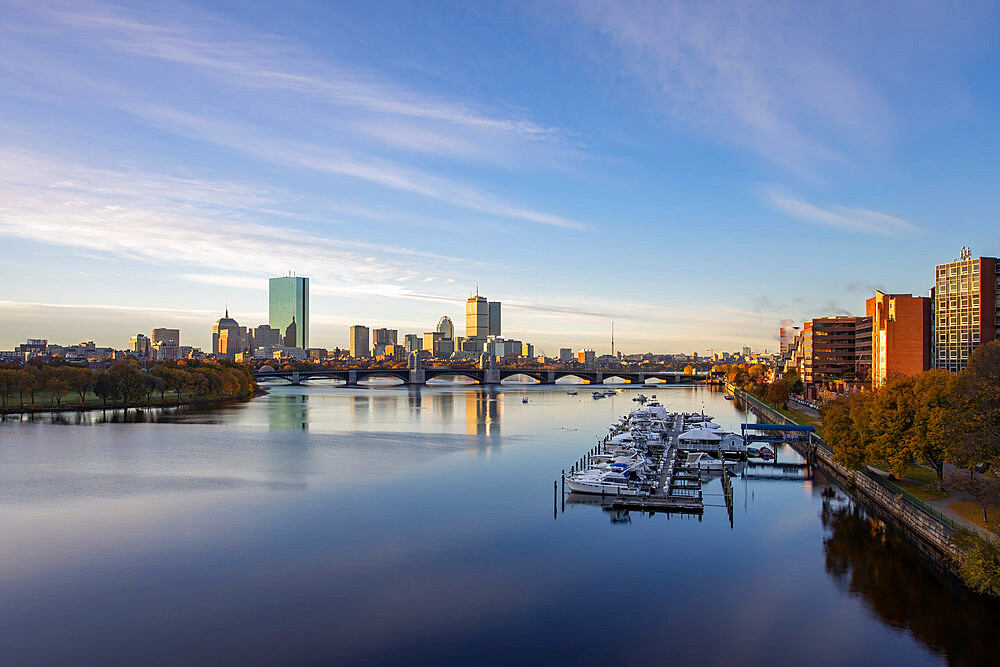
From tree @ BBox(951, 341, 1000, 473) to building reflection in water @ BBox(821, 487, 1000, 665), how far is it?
147 inches

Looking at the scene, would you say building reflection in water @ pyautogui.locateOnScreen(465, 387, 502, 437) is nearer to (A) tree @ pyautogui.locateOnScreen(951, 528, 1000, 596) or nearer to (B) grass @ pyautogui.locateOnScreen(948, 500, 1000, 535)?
(B) grass @ pyautogui.locateOnScreen(948, 500, 1000, 535)

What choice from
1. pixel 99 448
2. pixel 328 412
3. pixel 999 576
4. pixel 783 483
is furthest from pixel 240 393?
pixel 999 576

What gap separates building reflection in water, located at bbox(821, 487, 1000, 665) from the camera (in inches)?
671

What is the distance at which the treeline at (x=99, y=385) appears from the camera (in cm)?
7662

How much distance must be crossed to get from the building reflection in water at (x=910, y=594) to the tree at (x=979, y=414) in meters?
3.72

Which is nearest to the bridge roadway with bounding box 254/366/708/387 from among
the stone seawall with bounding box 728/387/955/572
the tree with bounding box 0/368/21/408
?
the tree with bounding box 0/368/21/408

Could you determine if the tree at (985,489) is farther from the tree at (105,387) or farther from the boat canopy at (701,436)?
the tree at (105,387)

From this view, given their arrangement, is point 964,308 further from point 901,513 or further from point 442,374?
point 442,374

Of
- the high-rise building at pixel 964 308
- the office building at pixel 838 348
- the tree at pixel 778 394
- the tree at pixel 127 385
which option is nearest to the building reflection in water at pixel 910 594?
the high-rise building at pixel 964 308

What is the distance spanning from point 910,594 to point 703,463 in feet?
66.5

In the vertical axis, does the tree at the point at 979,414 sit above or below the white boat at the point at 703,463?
above

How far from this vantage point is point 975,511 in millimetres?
22828

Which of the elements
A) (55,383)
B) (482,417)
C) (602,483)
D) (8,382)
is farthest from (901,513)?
(8,382)

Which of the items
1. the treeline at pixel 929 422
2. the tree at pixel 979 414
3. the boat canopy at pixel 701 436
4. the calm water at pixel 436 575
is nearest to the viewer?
the calm water at pixel 436 575
